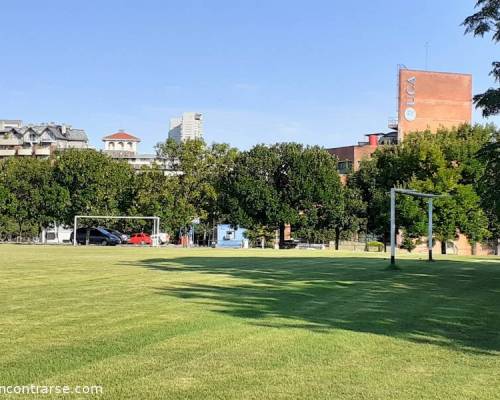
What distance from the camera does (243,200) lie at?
69.2 metres

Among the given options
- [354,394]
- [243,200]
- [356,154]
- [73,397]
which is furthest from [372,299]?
[356,154]

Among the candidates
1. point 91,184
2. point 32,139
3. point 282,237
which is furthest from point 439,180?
point 32,139

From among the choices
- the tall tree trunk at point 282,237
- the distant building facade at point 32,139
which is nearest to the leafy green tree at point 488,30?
the tall tree trunk at point 282,237

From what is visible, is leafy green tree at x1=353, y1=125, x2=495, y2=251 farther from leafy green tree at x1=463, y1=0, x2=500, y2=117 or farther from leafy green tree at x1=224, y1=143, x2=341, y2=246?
leafy green tree at x1=463, y1=0, x2=500, y2=117

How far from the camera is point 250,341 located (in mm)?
8195

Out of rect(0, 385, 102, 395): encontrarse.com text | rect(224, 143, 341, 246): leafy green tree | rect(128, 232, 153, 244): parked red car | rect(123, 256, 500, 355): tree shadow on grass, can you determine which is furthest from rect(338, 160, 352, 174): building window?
rect(0, 385, 102, 395): encontrarse.com text

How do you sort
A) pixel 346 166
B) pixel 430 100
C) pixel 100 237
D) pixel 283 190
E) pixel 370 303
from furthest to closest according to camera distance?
pixel 430 100
pixel 346 166
pixel 283 190
pixel 100 237
pixel 370 303

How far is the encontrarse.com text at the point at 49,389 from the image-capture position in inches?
224

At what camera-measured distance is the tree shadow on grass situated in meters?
9.39

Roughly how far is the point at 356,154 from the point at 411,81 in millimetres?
15111

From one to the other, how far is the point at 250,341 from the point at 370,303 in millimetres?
5140

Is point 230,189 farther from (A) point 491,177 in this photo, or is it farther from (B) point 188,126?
(B) point 188,126

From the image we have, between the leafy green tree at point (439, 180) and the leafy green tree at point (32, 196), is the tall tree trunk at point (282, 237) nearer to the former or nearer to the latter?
the leafy green tree at point (439, 180)

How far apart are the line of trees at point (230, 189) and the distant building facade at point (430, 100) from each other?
103 ft
